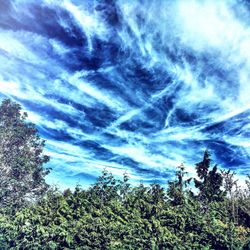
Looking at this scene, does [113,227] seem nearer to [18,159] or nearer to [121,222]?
[121,222]

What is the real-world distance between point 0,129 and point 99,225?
2476cm

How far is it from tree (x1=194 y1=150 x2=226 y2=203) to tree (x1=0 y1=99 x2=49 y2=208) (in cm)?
1689

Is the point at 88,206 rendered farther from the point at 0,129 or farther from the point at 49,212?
the point at 0,129

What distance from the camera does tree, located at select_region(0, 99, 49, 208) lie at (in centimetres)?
3078

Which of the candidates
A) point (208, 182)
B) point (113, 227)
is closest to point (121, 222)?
point (113, 227)

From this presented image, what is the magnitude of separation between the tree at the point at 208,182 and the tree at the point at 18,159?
16.9m

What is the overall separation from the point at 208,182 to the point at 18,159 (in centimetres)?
1962

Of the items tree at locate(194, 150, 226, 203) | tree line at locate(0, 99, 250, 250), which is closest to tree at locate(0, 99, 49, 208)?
tree line at locate(0, 99, 250, 250)

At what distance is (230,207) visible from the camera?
71.5 feet

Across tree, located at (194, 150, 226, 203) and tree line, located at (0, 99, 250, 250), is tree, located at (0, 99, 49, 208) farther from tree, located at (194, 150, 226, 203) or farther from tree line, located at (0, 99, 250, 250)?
tree, located at (194, 150, 226, 203)

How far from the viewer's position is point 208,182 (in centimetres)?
3031

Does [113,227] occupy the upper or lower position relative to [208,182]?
lower

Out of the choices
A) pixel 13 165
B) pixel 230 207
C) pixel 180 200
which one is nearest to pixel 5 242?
pixel 180 200

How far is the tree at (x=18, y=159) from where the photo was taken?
101 feet
